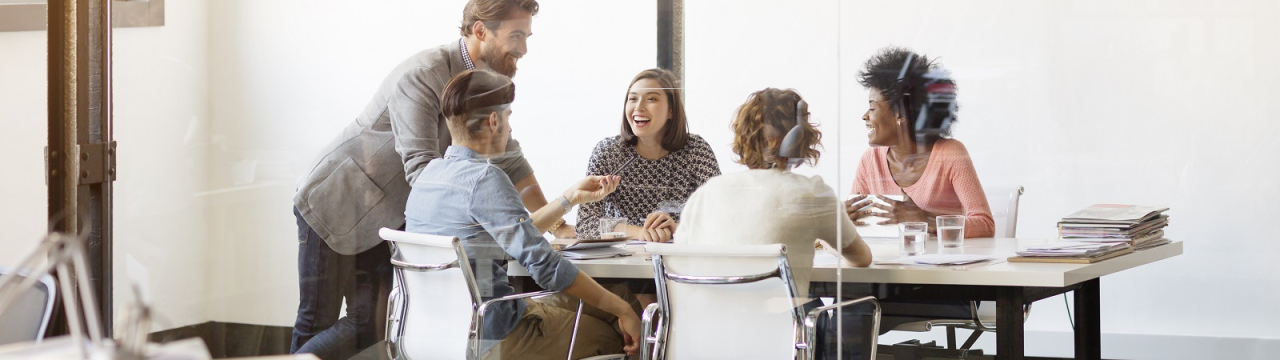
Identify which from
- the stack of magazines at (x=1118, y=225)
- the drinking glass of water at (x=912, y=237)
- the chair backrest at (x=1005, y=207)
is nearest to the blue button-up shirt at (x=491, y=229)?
the drinking glass of water at (x=912, y=237)

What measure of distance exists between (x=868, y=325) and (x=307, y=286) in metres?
1.69

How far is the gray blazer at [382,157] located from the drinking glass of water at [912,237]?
997mm

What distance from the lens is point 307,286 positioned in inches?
131

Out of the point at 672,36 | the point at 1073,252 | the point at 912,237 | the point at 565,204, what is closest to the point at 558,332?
the point at 565,204

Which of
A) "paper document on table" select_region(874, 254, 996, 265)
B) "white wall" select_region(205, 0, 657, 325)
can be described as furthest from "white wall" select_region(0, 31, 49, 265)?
"paper document on table" select_region(874, 254, 996, 265)

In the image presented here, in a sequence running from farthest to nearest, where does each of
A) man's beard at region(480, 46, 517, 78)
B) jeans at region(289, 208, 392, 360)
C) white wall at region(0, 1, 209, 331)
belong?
white wall at region(0, 1, 209, 331)
jeans at region(289, 208, 392, 360)
man's beard at region(480, 46, 517, 78)

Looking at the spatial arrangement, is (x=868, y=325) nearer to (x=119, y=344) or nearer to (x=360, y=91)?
(x=360, y=91)

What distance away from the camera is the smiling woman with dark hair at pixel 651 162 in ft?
8.82

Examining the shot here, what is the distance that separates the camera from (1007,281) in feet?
8.20

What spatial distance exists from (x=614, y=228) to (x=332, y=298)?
1048mm

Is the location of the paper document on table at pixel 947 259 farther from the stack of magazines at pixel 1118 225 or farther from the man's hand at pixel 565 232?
the man's hand at pixel 565 232

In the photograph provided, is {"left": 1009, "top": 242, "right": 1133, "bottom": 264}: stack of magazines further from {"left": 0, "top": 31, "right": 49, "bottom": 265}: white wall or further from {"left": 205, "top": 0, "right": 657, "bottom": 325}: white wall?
{"left": 0, "top": 31, "right": 49, "bottom": 265}: white wall

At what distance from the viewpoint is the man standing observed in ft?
9.76

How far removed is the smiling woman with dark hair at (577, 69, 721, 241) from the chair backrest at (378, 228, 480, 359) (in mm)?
371
